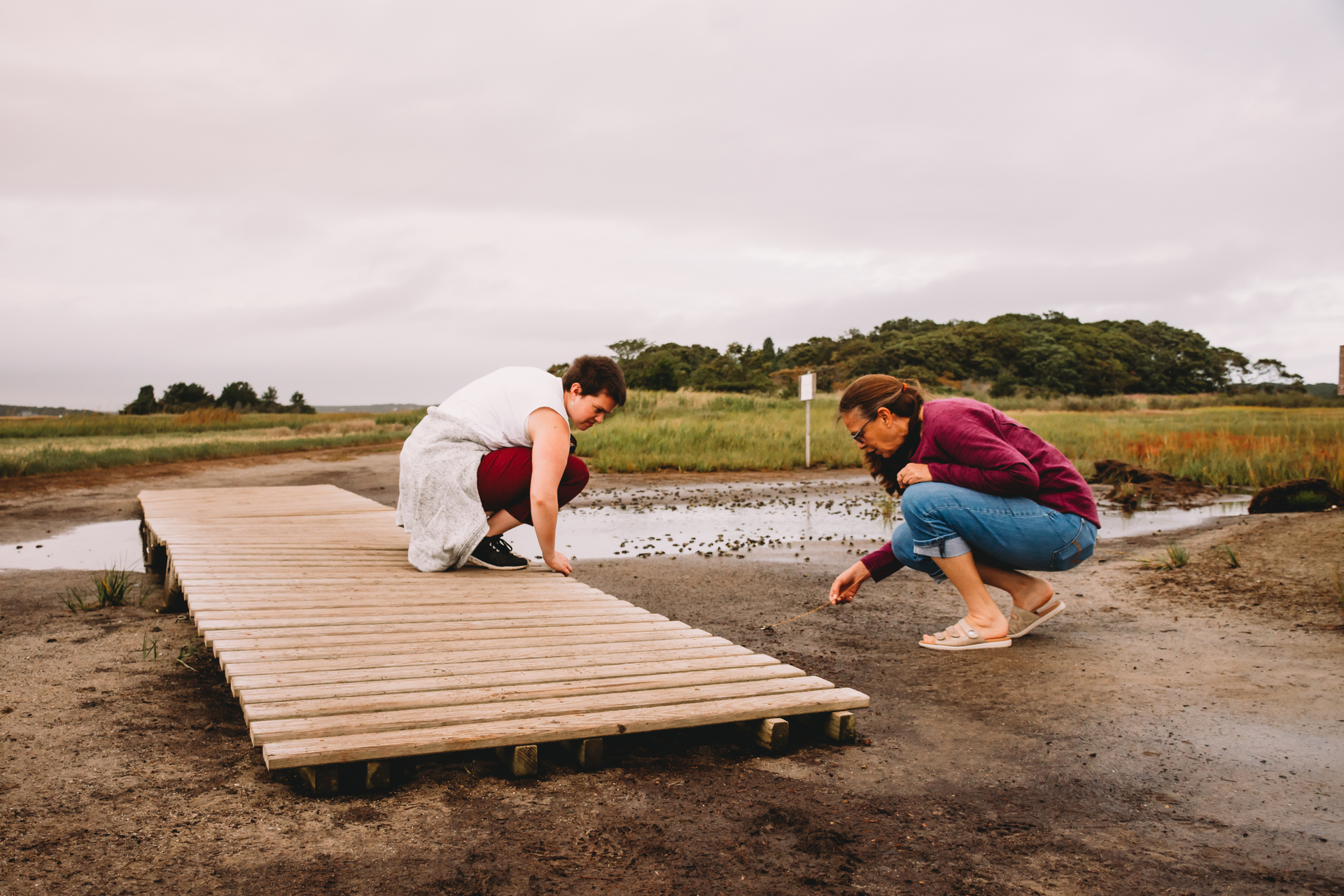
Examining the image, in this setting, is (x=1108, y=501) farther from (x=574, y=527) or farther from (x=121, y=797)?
(x=121, y=797)

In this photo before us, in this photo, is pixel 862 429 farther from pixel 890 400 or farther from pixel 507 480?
pixel 507 480

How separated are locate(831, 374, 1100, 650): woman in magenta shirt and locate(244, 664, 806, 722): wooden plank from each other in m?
1.07

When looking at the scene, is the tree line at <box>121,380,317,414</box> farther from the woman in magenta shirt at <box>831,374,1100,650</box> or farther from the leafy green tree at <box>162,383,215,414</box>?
the woman in magenta shirt at <box>831,374,1100,650</box>

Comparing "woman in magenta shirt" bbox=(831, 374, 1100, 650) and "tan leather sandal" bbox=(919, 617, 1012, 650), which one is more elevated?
"woman in magenta shirt" bbox=(831, 374, 1100, 650)

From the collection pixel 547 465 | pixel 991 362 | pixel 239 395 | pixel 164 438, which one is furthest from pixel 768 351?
pixel 547 465

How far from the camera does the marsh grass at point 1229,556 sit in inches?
249

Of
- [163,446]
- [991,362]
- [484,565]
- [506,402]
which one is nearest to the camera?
[506,402]

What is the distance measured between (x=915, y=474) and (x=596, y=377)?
166 cm

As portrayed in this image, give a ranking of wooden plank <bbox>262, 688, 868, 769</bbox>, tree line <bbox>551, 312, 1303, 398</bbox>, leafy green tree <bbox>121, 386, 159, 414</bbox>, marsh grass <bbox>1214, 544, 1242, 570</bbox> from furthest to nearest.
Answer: tree line <bbox>551, 312, 1303, 398</bbox>, leafy green tree <bbox>121, 386, 159, 414</bbox>, marsh grass <bbox>1214, 544, 1242, 570</bbox>, wooden plank <bbox>262, 688, 868, 769</bbox>

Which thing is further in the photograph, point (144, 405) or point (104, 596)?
point (144, 405)

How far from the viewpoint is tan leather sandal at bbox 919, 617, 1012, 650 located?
177 inches

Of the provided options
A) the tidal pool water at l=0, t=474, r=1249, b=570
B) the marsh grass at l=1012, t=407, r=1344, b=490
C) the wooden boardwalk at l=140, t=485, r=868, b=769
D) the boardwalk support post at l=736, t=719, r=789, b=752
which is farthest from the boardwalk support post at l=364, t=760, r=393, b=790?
the marsh grass at l=1012, t=407, r=1344, b=490

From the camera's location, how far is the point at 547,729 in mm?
2818

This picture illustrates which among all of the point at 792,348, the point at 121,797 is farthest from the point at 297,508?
the point at 792,348
